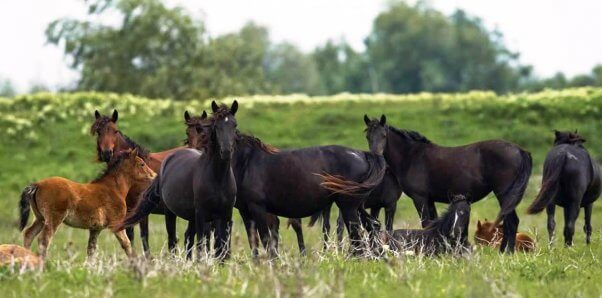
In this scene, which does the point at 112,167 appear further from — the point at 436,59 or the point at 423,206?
the point at 436,59

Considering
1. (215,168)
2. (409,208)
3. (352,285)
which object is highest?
(215,168)

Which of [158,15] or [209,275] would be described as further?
[158,15]

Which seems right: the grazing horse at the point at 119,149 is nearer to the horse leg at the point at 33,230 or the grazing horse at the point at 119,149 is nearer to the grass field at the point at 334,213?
the grass field at the point at 334,213

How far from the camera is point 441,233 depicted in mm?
14477

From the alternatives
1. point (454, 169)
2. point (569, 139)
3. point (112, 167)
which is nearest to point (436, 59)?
point (569, 139)

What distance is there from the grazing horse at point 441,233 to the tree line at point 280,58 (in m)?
43.6

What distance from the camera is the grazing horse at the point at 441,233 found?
14.2 m

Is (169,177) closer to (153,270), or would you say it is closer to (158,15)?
(153,270)

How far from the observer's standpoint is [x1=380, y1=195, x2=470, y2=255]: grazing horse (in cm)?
1425

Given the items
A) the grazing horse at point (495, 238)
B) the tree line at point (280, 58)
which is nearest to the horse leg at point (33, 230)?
the grazing horse at point (495, 238)

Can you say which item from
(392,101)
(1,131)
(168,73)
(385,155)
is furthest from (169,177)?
(168,73)

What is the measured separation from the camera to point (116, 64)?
67250 millimetres

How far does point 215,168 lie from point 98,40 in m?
55.4

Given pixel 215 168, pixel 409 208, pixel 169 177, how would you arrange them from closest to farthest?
pixel 215 168 < pixel 169 177 < pixel 409 208
